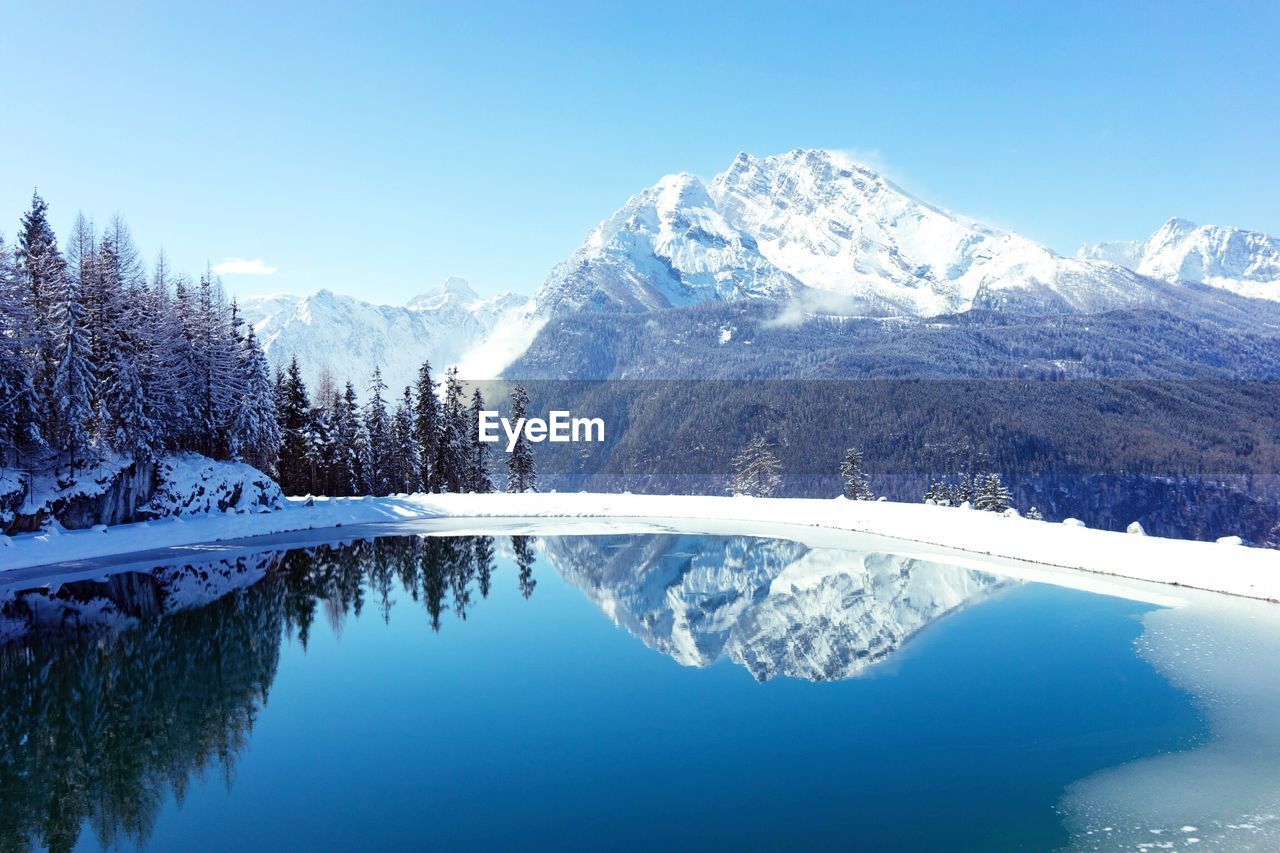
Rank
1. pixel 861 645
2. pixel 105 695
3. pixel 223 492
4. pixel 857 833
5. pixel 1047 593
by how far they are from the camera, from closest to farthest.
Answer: pixel 857 833, pixel 105 695, pixel 861 645, pixel 1047 593, pixel 223 492

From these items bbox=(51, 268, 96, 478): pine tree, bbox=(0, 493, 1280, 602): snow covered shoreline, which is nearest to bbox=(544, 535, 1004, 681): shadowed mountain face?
bbox=(0, 493, 1280, 602): snow covered shoreline

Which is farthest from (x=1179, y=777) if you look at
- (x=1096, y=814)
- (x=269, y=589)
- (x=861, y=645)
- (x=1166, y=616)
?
(x=269, y=589)

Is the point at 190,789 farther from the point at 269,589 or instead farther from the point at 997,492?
the point at 997,492

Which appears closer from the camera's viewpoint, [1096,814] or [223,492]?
[1096,814]

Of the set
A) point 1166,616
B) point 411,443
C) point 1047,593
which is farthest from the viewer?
point 411,443

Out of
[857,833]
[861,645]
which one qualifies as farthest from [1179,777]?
[861,645]

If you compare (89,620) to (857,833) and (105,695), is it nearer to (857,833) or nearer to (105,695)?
(105,695)
